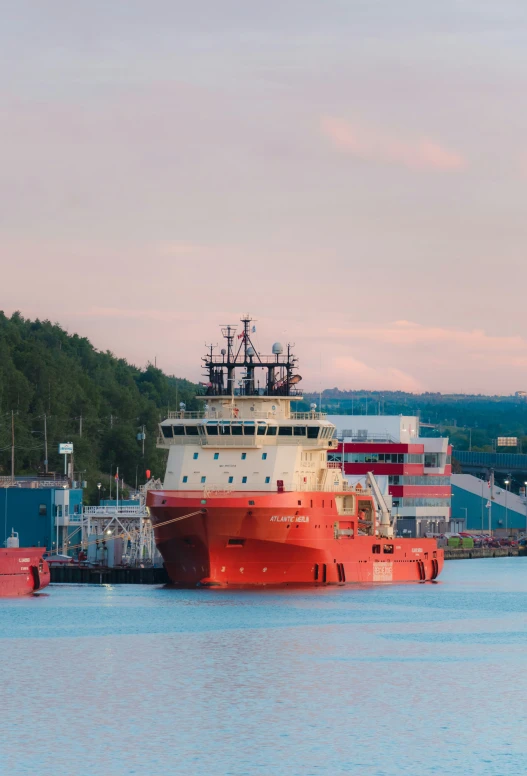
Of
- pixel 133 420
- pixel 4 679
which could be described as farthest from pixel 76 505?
pixel 133 420

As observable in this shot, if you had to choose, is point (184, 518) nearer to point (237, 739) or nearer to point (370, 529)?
point (370, 529)

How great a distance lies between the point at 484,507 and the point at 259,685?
12321 centimetres

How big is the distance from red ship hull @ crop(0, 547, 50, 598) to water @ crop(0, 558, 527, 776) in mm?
1018

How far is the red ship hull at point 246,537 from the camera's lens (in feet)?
253

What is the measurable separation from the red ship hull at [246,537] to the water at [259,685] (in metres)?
1.16

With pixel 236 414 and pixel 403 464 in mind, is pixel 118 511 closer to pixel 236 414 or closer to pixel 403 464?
pixel 236 414

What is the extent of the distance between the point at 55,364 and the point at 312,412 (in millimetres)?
89997

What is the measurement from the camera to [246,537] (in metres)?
77.6

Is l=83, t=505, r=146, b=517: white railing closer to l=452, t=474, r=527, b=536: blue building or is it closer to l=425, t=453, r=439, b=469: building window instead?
l=425, t=453, r=439, b=469: building window

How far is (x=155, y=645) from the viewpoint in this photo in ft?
208

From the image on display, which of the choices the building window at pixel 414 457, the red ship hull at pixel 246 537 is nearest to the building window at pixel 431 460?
the building window at pixel 414 457

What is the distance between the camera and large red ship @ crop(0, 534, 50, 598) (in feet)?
268

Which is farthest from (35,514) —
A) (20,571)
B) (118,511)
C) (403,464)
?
(403,464)

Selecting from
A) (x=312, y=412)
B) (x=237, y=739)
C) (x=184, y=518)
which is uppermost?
(x=312, y=412)
